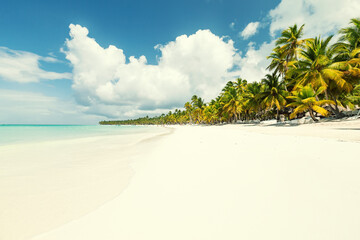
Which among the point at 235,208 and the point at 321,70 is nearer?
the point at 235,208

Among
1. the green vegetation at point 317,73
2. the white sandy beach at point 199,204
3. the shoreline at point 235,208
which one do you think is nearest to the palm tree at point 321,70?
the green vegetation at point 317,73

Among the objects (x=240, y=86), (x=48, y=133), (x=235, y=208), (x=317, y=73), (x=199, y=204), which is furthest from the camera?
(x=240, y=86)

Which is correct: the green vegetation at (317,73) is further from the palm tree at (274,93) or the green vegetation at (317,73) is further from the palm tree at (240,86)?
the palm tree at (240,86)

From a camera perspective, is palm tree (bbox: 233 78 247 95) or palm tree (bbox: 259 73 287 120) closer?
palm tree (bbox: 259 73 287 120)

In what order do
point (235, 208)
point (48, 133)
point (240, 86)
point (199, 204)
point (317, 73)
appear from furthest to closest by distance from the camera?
point (240, 86) → point (48, 133) → point (317, 73) → point (199, 204) → point (235, 208)

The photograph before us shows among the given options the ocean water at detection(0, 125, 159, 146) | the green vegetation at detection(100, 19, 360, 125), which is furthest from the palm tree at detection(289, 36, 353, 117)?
the ocean water at detection(0, 125, 159, 146)

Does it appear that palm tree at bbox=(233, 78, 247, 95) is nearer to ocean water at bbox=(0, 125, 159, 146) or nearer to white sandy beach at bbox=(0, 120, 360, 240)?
ocean water at bbox=(0, 125, 159, 146)

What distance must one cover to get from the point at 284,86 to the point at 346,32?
9127mm

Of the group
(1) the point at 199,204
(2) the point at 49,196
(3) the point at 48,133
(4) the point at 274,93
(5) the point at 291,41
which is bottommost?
(2) the point at 49,196

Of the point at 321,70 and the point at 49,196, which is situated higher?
the point at 321,70

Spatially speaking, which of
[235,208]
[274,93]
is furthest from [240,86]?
[235,208]

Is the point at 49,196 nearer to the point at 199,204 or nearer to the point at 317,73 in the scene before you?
the point at 199,204

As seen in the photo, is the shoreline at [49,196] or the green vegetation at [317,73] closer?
the shoreline at [49,196]

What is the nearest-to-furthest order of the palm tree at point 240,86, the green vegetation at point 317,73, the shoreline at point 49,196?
the shoreline at point 49,196
the green vegetation at point 317,73
the palm tree at point 240,86
